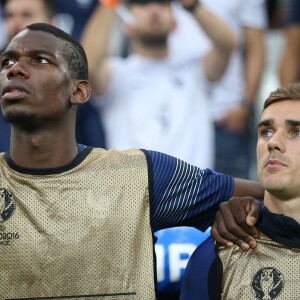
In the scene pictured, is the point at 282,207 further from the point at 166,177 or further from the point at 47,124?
the point at 47,124

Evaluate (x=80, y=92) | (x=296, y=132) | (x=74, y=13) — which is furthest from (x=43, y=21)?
(x=296, y=132)

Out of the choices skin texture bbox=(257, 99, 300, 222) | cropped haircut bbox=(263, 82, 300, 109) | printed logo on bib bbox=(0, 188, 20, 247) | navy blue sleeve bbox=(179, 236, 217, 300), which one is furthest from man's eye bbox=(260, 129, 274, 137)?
printed logo on bib bbox=(0, 188, 20, 247)

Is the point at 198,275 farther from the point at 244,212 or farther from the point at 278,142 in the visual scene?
the point at 278,142

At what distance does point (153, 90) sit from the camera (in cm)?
605

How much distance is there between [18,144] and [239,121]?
2.90m

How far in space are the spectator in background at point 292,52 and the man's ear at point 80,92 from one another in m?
2.94

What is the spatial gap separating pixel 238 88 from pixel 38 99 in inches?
118

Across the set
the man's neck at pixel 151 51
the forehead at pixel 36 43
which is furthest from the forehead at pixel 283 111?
the man's neck at pixel 151 51

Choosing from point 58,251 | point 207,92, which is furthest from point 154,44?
point 58,251

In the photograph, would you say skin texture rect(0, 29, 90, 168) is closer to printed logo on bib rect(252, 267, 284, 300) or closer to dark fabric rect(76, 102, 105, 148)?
printed logo on bib rect(252, 267, 284, 300)

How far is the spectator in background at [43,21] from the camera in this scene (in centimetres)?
590

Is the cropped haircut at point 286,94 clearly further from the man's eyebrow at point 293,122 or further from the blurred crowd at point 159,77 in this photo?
the blurred crowd at point 159,77

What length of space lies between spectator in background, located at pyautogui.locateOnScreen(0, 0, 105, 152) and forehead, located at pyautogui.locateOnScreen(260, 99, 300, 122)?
2697 millimetres

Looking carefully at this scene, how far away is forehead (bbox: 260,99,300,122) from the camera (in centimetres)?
331
